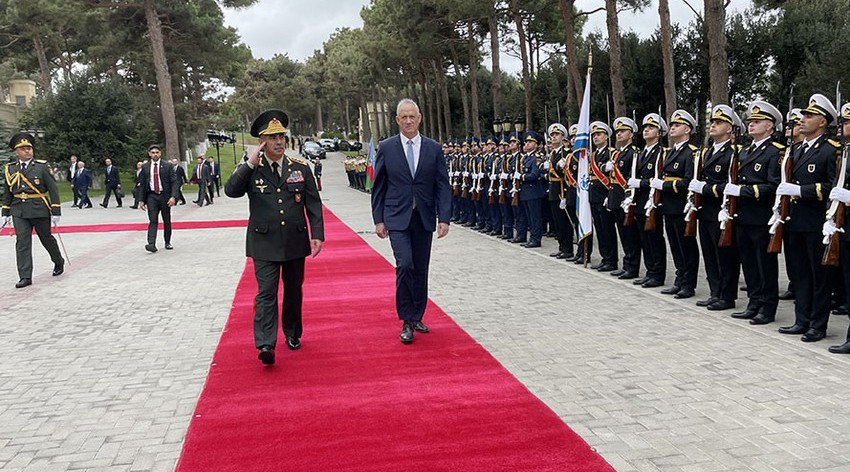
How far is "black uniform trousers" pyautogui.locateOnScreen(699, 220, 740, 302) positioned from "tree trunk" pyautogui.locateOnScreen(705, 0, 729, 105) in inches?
262

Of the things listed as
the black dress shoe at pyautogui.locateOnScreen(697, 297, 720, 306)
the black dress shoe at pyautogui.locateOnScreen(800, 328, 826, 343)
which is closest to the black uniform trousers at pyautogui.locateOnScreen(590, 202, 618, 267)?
the black dress shoe at pyautogui.locateOnScreen(697, 297, 720, 306)

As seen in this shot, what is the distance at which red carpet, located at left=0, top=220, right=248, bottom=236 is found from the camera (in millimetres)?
17672

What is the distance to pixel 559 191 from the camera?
36.4ft

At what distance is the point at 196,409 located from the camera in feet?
15.3

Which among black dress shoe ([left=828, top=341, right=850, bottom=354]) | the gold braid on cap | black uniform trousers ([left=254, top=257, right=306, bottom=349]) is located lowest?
black dress shoe ([left=828, top=341, right=850, bottom=354])

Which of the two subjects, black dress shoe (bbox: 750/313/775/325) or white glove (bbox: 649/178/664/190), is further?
white glove (bbox: 649/178/664/190)

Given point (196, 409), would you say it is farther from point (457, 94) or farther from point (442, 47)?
point (457, 94)

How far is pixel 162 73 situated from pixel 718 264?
105 ft

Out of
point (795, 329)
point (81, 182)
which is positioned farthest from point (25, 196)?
point (81, 182)

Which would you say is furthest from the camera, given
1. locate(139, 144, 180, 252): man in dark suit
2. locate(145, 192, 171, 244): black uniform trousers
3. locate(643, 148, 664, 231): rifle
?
locate(145, 192, 171, 244): black uniform trousers

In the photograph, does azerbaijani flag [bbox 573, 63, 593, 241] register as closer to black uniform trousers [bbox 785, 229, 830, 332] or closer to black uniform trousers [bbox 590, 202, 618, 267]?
black uniform trousers [bbox 590, 202, 618, 267]

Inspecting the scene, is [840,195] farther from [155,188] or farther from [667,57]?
[667,57]

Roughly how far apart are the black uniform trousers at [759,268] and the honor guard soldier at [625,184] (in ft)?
6.22

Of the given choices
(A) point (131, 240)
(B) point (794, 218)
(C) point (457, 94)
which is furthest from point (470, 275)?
(C) point (457, 94)
